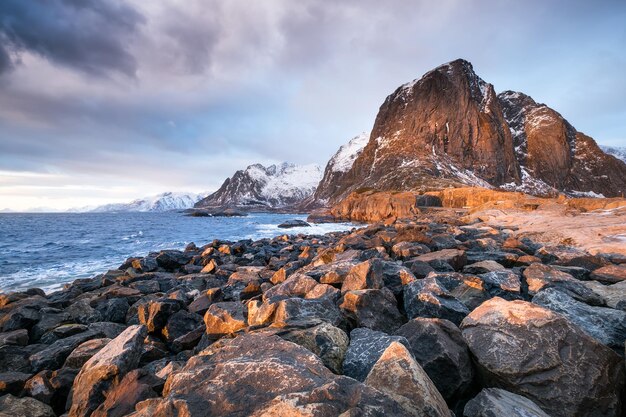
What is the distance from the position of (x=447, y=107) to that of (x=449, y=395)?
167 meters

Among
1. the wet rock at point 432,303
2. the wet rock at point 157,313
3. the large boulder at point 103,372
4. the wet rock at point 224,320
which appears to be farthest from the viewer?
the wet rock at point 157,313

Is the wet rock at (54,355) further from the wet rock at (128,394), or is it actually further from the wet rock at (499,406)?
the wet rock at (499,406)

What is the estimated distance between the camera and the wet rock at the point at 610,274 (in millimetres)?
6812

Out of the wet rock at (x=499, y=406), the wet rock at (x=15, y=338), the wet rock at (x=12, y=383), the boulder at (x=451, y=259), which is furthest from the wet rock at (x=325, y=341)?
the wet rock at (x=15, y=338)

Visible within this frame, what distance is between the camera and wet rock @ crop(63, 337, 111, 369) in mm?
5102

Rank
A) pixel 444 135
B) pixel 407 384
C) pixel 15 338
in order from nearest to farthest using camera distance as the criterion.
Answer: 1. pixel 407 384
2. pixel 15 338
3. pixel 444 135

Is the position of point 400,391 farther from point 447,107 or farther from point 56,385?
point 447,107

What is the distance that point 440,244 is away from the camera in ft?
38.9

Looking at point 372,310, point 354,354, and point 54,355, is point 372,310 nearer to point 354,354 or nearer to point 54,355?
point 354,354

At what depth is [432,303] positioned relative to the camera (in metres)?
4.82

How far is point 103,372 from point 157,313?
2.63m

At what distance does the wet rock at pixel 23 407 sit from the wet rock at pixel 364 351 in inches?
167

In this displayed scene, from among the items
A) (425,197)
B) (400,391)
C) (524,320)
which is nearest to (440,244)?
(524,320)

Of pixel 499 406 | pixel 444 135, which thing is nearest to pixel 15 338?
pixel 499 406
